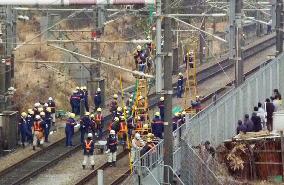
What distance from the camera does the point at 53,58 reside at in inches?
1757

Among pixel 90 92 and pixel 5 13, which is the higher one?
pixel 5 13

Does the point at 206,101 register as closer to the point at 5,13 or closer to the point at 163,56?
the point at 5,13

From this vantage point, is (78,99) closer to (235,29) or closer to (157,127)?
(157,127)

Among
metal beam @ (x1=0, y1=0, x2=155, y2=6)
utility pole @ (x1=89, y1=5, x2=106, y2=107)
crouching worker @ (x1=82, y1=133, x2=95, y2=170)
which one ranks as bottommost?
crouching worker @ (x1=82, y1=133, x2=95, y2=170)

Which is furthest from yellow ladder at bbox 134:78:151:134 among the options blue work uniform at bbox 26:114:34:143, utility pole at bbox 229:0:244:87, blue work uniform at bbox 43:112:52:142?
blue work uniform at bbox 26:114:34:143

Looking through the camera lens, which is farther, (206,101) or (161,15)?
(206,101)

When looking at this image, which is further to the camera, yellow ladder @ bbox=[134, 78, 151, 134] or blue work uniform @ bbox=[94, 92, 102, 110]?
blue work uniform @ bbox=[94, 92, 102, 110]

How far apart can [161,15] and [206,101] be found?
2089 centimetres

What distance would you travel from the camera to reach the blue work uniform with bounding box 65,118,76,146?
97.6 feet

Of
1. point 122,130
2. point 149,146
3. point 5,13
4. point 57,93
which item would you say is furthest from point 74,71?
point 149,146

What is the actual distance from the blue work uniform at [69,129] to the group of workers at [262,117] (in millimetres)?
5748

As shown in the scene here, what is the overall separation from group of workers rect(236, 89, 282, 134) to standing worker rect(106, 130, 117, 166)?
372 centimetres

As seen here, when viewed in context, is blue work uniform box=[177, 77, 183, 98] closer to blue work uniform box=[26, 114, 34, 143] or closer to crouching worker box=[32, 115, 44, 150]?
blue work uniform box=[26, 114, 34, 143]

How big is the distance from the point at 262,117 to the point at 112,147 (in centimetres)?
511
